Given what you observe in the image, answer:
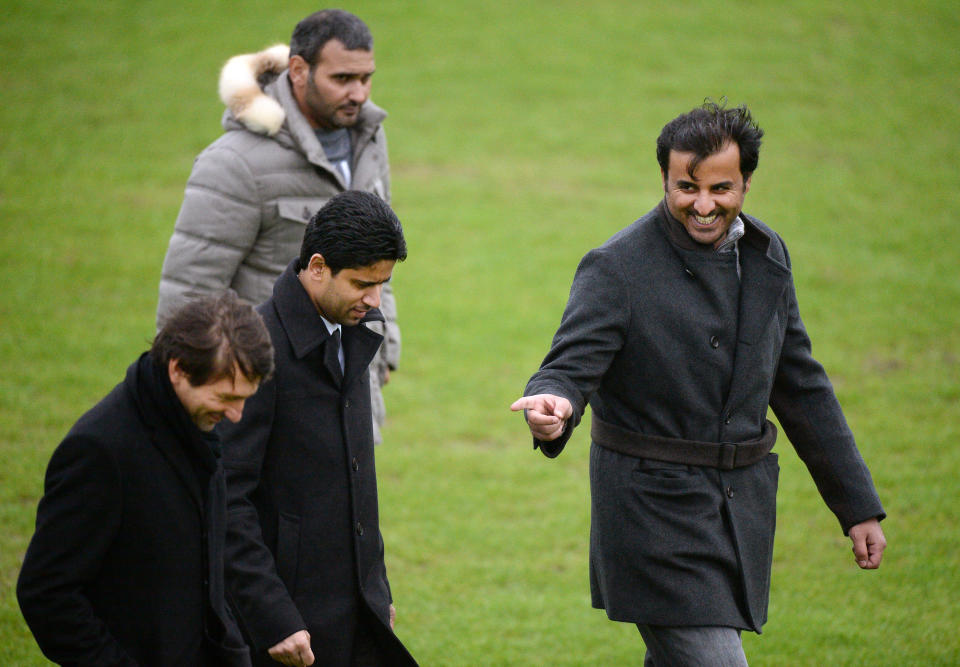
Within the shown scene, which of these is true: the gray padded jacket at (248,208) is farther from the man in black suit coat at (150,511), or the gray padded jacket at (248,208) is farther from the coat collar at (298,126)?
the man in black suit coat at (150,511)

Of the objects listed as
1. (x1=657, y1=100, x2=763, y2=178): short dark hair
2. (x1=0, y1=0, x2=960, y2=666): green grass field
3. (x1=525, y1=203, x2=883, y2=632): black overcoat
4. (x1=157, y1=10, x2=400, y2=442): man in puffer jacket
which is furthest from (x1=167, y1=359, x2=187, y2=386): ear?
(x1=0, y1=0, x2=960, y2=666): green grass field

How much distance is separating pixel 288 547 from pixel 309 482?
19 cm

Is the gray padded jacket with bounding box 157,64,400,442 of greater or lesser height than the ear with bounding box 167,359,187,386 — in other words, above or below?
above

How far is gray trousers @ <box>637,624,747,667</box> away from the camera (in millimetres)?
3449

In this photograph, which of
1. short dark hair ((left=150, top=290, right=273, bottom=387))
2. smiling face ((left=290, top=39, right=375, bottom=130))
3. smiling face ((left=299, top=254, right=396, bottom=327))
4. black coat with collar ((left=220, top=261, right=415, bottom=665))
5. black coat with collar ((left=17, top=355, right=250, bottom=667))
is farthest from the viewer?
smiling face ((left=290, top=39, right=375, bottom=130))

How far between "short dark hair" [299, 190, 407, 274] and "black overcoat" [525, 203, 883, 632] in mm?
596

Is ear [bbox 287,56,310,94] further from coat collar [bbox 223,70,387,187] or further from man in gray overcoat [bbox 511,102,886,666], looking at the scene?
man in gray overcoat [bbox 511,102,886,666]

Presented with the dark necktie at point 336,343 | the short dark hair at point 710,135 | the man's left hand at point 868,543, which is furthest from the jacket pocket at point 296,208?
the man's left hand at point 868,543

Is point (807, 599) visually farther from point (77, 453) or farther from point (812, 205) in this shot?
point (812, 205)

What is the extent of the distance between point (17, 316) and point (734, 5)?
12.7 metres

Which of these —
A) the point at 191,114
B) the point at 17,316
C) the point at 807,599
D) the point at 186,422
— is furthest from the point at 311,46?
the point at 191,114

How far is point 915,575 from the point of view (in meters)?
6.23

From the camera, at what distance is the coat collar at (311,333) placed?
3.33 metres

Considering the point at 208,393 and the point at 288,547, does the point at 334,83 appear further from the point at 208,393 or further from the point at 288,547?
the point at 208,393
